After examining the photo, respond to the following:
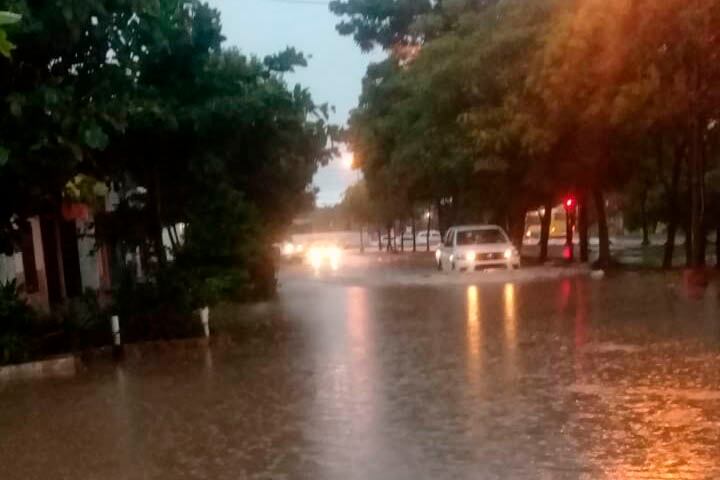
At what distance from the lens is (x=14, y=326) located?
16.8 meters

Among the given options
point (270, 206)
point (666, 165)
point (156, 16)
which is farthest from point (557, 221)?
point (156, 16)

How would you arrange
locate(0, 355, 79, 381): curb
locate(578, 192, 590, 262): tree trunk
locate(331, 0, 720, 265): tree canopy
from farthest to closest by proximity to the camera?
locate(578, 192, 590, 262): tree trunk → locate(331, 0, 720, 265): tree canopy → locate(0, 355, 79, 381): curb

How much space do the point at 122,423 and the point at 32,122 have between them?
205 inches

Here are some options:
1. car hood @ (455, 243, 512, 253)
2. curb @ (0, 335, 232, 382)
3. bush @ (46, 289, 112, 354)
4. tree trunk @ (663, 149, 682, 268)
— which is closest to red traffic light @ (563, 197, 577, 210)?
tree trunk @ (663, 149, 682, 268)

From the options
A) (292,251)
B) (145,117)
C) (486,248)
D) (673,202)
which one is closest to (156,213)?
(145,117)

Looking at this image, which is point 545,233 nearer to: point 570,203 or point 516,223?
point 516,223

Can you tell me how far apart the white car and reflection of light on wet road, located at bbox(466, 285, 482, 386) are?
24.3ft

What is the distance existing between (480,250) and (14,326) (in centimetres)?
1979

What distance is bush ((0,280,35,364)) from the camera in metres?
15.9

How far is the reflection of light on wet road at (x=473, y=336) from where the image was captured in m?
13.6

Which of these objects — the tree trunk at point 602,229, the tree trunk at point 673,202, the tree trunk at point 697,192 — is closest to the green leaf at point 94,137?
the tree trunk at point 697,192

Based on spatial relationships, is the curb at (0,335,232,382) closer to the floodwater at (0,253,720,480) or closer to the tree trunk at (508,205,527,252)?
the floodwater at (0,253,720,480)

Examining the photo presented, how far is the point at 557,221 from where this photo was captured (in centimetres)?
11494

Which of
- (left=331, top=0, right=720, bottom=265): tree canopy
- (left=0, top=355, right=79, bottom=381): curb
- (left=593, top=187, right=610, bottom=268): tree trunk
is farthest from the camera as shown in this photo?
(left=593, top=187, right=610, bottom=268): tree trunk
